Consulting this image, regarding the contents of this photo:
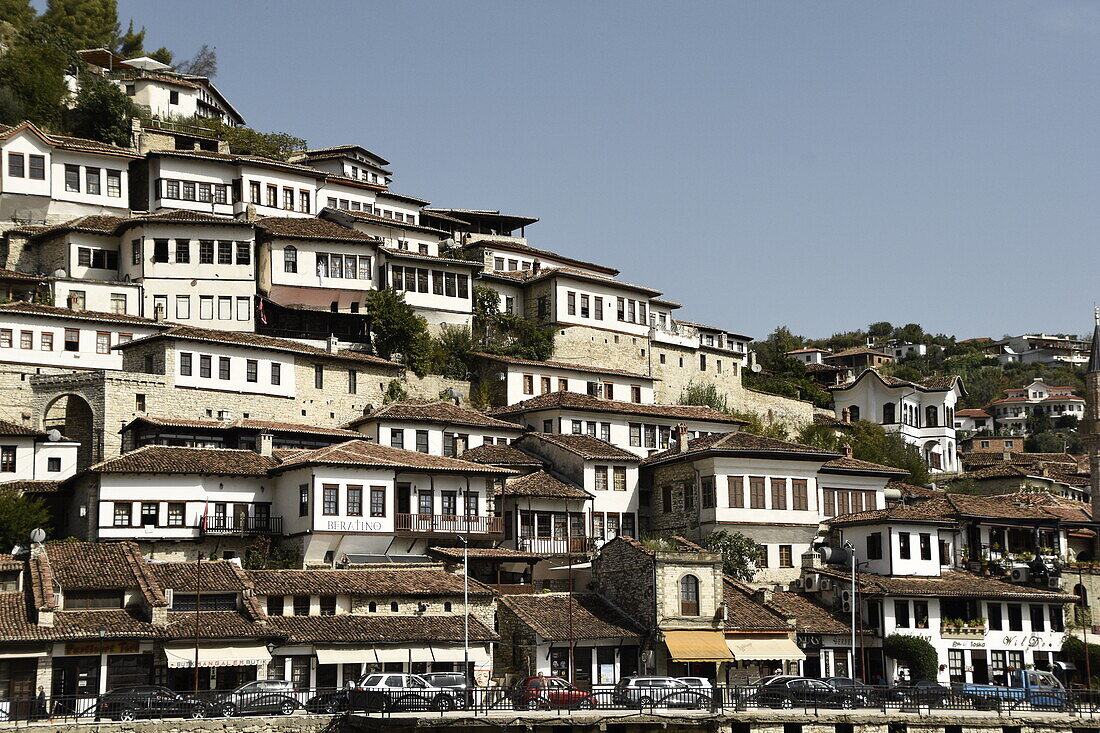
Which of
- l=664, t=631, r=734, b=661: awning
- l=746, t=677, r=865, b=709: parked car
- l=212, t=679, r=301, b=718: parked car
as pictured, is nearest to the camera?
l=212, t=679, r=301, b=718: parked car

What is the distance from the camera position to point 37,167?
70812mm

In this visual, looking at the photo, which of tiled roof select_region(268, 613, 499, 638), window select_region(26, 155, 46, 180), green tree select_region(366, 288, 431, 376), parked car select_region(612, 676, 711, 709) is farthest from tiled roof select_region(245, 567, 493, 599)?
window select_region(26, 155, 46, 180)

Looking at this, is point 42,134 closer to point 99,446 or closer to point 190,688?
point 99,446

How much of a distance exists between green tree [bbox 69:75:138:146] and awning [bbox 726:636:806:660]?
5195 centimetres

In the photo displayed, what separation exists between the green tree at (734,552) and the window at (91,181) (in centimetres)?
4003

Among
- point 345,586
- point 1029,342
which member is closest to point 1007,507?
point 345,586

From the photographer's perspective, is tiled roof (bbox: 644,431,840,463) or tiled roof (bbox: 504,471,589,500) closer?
tiled roof (bbox: 504,471,589,500)

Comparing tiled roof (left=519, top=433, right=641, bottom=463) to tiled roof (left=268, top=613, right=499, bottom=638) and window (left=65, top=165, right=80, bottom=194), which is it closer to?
tiled roof (left=268, top=613, right=499, bottom=638)

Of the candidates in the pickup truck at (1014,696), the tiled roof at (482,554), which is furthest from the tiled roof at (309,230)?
the pickup truck at (1014,696)

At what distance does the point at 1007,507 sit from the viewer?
64.4 m

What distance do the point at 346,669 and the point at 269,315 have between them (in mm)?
28978

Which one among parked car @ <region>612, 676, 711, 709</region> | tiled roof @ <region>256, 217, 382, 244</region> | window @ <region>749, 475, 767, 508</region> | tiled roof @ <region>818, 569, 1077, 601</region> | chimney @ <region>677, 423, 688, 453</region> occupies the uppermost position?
tiled roof @ <region>256, 217, 382, 244</region>

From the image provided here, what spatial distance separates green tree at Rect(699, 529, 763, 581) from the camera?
55.0 meters

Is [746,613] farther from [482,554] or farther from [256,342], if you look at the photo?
[256,342]
